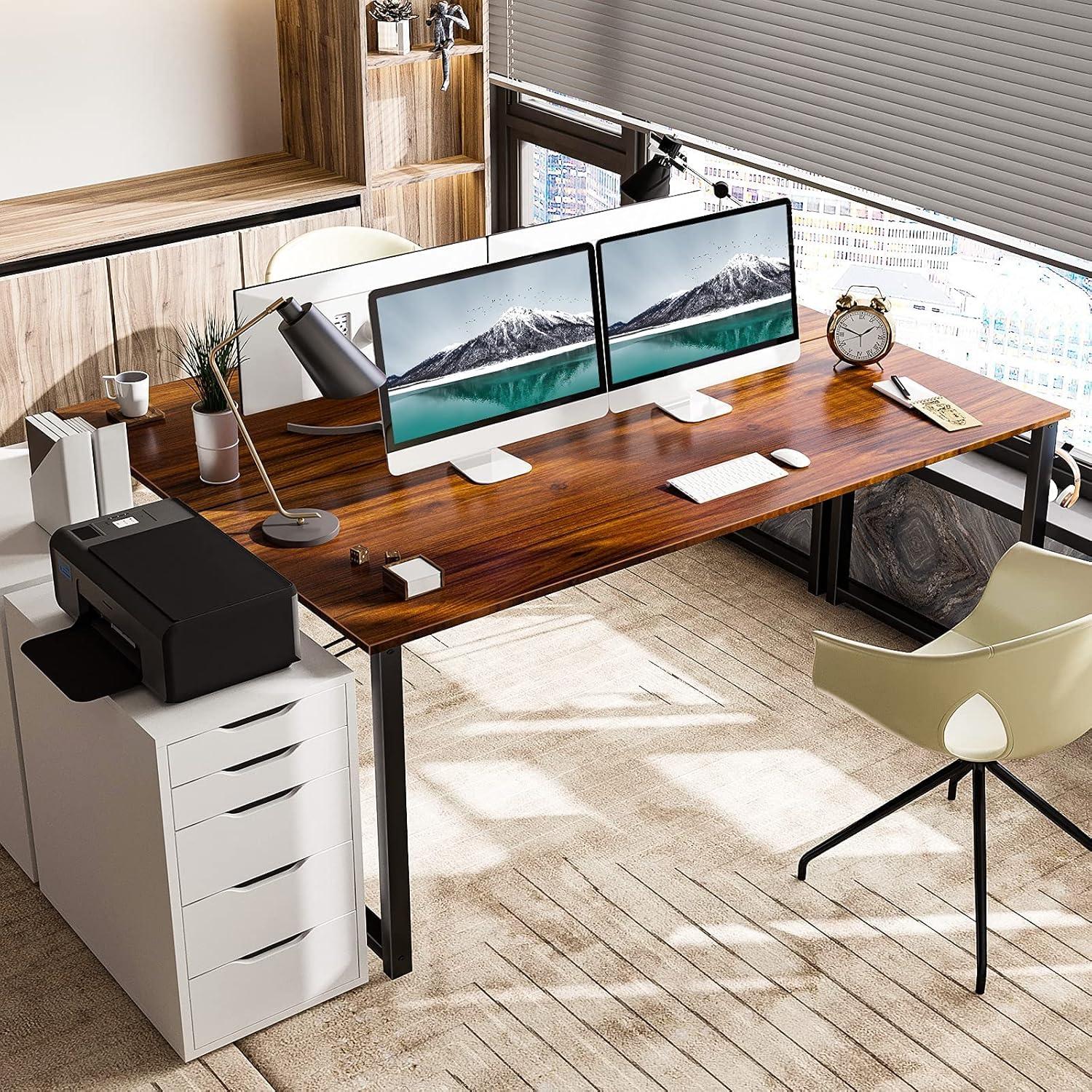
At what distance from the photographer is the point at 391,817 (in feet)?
8.95

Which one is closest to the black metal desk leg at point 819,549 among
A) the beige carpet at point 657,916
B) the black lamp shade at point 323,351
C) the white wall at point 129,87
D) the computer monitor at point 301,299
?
the beige carpet at point 657,916

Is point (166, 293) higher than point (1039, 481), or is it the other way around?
point (166, 293)

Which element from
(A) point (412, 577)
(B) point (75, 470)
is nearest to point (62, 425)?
(B) point (75, 470)

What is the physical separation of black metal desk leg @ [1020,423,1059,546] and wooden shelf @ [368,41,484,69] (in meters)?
2.47

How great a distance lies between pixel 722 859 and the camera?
324 cm

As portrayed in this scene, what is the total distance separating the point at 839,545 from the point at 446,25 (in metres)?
2.17

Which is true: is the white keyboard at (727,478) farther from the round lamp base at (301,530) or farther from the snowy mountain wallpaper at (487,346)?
the round lamp base at (301,530)

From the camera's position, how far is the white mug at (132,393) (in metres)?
3.43

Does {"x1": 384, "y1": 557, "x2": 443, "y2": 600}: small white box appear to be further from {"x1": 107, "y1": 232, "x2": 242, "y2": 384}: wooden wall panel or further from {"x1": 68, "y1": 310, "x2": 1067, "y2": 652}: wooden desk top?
{"x1": 107, "y1": 232, "x2": 242, "y2": 384}: wooden wall panel

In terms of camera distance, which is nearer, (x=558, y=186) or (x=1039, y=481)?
(x=1039, y=481)

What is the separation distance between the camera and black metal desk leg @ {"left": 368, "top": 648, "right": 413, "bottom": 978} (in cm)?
264

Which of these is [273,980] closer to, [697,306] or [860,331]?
[697,306]

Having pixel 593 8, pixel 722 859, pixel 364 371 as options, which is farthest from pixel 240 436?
pixel 593 8

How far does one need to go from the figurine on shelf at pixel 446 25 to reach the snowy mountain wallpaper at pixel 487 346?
78.2 inches
